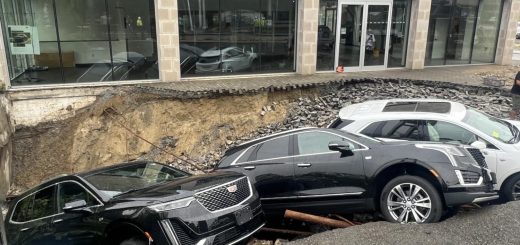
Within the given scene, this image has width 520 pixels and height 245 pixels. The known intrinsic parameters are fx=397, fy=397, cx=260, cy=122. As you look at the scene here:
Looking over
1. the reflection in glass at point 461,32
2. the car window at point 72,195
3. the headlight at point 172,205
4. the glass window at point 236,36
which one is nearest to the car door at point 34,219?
the car window at point 72,195

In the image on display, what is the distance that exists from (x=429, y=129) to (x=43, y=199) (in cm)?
680

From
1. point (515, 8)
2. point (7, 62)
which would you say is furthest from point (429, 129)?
point (515, 8)

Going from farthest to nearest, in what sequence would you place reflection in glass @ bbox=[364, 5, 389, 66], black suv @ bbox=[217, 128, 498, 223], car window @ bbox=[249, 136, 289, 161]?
reflection in glass @ bbox=[364, 5, 389, 66]
car window @ bbox=[249, 136, 289, 161]
black suv @ bbox=[217, 128, 498, 223]

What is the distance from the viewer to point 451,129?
279 inches

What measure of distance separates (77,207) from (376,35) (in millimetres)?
15417

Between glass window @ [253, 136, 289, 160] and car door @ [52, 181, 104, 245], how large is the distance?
283 centimetres

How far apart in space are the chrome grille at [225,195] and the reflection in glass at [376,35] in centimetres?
1360

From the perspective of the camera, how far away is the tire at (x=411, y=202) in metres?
5.82

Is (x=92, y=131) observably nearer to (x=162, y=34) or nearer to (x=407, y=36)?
(x=162, y=34)

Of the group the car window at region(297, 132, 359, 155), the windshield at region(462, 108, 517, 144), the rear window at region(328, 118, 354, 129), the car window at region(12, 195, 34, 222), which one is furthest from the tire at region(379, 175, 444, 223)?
the car window at region(12, 195, 34, 222)

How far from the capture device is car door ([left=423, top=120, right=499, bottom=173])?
266 inches

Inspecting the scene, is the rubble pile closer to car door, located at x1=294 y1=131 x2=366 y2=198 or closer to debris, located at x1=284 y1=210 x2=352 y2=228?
car door, located at x1=294 y1=131 x2=366 y2=198

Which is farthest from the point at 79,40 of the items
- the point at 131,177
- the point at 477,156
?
the point at 477,156

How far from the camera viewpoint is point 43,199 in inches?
261
